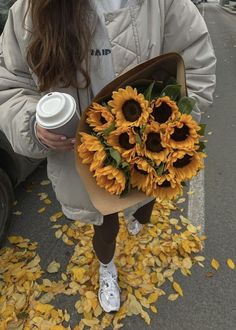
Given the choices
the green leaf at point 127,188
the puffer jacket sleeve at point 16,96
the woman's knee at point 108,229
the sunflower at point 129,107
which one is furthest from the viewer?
the woman's knee at point 108,229

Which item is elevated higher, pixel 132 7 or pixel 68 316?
pixel 132 7

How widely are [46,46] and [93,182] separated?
520 mm

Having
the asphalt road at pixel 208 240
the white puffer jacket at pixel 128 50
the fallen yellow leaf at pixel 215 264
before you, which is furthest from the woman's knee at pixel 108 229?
the fallen yellow leaf at pixel 215 264

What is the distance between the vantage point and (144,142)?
123 centimetres

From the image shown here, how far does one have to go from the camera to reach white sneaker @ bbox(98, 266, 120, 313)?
2.19 meters

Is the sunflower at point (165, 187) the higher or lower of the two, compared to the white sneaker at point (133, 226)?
higher

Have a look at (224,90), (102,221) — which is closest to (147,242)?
(102,221)

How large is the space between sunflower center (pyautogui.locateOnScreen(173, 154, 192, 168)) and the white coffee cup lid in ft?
1.29

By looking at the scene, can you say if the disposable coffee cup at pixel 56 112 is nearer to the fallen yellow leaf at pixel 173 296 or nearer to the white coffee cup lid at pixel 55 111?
the white coffee cup lid at pixel 55 111

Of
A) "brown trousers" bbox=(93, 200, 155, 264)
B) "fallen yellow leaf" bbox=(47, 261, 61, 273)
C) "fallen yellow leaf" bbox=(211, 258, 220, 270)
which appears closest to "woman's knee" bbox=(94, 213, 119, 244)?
"brown trousers" bbox=(93, 200, 155, 264)

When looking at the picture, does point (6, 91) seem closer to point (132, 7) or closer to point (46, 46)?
point (46, 46)

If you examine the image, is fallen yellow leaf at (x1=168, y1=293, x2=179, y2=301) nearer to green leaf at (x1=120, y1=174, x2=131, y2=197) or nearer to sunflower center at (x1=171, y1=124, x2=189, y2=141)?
green leaf at (x1=120, y1=174, x2=131, y2=197)

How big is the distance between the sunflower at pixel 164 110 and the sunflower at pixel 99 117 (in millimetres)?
148

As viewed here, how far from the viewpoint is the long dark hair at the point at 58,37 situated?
1308mm
